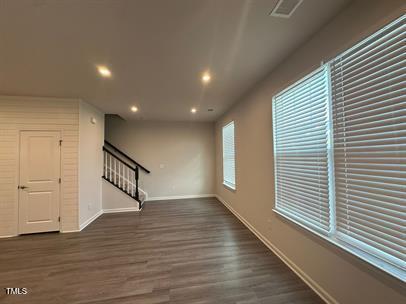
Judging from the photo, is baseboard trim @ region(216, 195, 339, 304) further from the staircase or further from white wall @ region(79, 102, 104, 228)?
white wall @ region(79, 102, 104, 228)

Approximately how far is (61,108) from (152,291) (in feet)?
12.5

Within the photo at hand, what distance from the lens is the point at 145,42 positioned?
6.28 ft

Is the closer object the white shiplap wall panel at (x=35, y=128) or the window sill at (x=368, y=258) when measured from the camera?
the window sill at (x=368, y=258)

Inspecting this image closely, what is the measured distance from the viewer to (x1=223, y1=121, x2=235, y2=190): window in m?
4.66

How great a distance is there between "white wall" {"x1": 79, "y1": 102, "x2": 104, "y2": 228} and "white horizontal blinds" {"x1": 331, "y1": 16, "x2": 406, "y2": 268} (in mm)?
4419

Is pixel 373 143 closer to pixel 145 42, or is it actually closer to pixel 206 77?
pixel 206 77

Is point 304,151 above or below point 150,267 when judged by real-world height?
above

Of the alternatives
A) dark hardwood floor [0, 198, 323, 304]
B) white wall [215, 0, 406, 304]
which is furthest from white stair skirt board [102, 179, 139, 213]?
white wall [215, 0, 406, 304]

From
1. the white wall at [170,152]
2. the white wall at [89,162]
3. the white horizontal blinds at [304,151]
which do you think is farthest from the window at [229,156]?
the white wall at [89,162]

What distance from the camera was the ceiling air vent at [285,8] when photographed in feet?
4.70

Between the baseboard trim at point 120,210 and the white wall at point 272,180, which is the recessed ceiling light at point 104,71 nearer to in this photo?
the white wall at point 272,180

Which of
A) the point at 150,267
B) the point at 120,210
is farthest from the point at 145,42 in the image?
the point at 120,210

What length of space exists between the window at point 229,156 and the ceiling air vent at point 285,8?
9.80 feet

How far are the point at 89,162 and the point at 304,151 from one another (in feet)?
14.3
